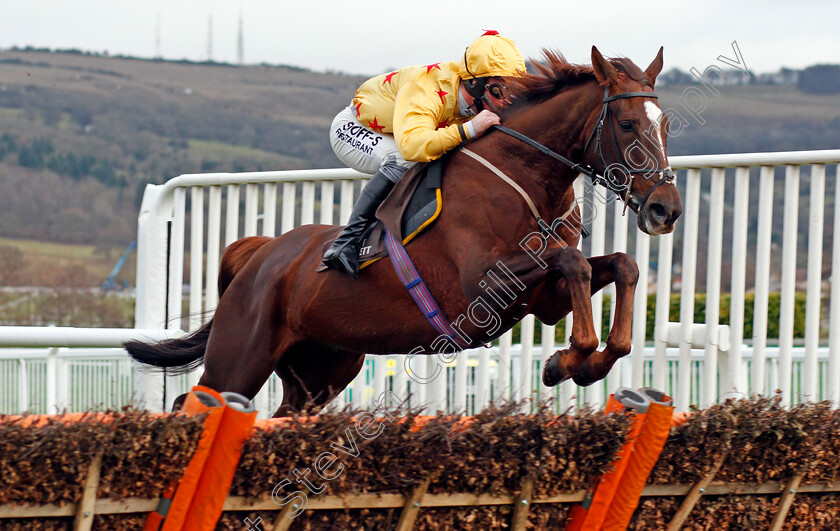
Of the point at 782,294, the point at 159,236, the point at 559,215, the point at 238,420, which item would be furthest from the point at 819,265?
the point at 159,236

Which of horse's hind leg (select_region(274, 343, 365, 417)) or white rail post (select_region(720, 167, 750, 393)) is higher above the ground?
white rail post (select_region(720, 167, 750, 393))

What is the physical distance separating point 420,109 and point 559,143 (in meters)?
0.57

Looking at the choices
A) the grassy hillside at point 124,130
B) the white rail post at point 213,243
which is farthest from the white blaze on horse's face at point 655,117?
the grassy hillside at point 124,130

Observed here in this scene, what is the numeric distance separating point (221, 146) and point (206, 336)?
52370 mm

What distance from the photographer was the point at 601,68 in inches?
141

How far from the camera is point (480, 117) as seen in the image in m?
3.87

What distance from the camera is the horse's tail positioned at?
4773 millimetres

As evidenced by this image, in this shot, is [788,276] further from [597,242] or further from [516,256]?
[516,256]

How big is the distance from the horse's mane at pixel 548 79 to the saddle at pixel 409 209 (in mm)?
411

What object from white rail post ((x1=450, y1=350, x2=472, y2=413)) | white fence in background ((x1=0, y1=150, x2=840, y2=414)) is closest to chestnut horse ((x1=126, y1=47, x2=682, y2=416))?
white fence in background ((x1=0, y1=150, x2=840, y2=414))

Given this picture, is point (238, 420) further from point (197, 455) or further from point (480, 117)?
point (480, 117)

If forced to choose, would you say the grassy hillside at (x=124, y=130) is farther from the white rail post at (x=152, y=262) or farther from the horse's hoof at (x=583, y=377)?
the horse's hoof at (x=583, y=377)

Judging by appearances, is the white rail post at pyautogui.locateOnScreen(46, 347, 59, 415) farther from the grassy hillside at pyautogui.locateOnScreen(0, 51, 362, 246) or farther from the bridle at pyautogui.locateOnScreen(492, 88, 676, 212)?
the grassy hillside at pyautogui.locateOnScreen(0, 51, 362, 246)

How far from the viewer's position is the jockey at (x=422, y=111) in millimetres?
3816
